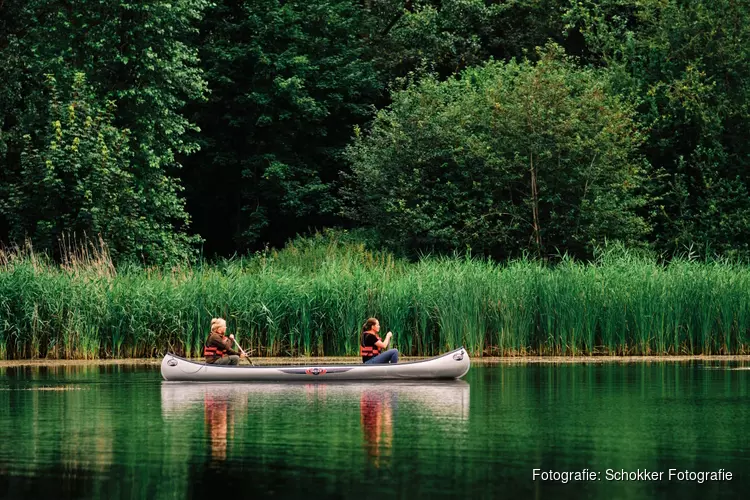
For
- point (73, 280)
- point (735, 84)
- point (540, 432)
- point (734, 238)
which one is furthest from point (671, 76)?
point (540, 432)

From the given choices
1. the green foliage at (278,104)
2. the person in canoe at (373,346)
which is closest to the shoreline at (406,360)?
the person in canoe at (373,346)

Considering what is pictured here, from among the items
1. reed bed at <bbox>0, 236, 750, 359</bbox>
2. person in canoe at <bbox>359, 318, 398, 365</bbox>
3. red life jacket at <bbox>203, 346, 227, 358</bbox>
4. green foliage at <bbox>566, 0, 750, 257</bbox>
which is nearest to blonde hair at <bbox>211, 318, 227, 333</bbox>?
red life jacket at <bbox>203, 346, 227, 358</bbox>

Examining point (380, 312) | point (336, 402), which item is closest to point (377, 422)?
point (336, 402)

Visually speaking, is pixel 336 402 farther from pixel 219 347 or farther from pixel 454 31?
pixel 454 31

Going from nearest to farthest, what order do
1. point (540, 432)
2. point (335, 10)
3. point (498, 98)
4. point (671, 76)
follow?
point (540, 432)
point (498, 98)
point (671, 76)
point (335, 10)

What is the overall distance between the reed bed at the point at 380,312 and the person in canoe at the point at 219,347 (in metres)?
3.80

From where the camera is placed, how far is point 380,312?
26328mm

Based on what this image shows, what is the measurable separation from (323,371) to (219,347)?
2348 mm

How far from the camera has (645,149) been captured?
41.3 m

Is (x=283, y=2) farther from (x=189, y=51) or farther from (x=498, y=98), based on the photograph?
(x=498, y=98)

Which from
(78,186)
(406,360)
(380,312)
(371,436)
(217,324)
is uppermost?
(78,186)

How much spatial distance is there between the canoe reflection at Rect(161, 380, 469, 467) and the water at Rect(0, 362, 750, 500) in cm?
3

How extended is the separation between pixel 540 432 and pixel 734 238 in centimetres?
2691

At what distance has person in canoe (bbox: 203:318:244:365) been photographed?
2181 cm
